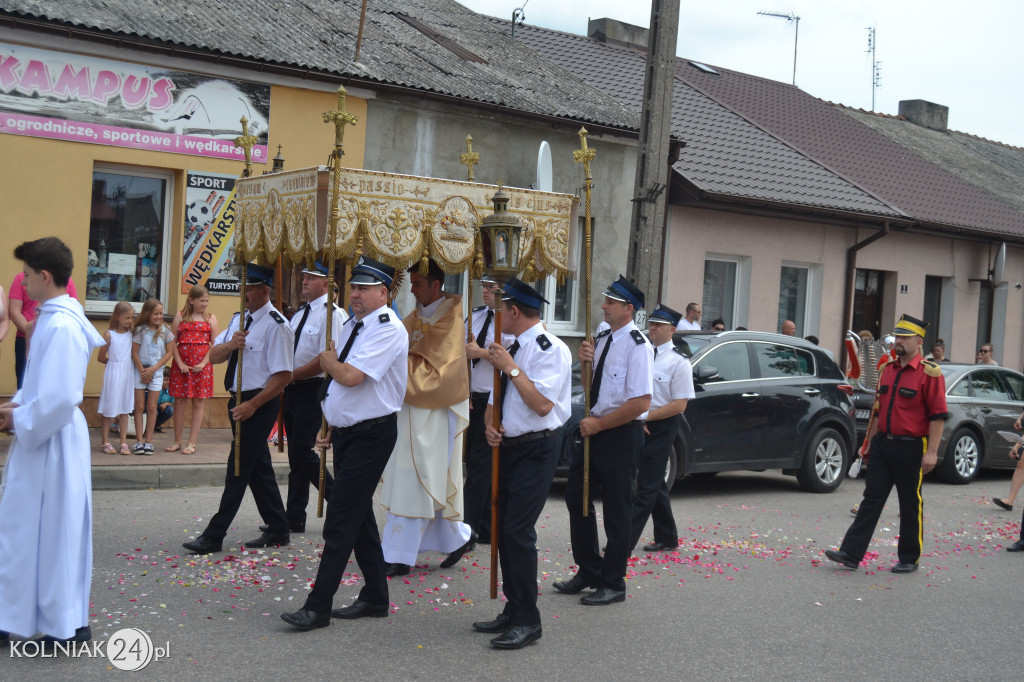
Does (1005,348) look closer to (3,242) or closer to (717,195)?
(717,195)

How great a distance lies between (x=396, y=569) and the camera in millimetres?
7258

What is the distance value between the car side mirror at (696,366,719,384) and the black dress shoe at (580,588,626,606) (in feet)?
14.3

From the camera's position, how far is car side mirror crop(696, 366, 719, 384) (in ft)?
35.7

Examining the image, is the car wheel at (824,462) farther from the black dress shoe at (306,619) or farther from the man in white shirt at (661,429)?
the black dress shoe at (306,619)

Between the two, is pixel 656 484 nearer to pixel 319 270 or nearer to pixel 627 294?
pixel 627 294

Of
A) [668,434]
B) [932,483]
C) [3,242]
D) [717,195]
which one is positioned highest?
[717,195]

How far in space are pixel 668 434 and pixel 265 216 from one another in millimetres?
3342

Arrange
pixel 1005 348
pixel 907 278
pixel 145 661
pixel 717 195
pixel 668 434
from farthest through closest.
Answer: pixel 1005 348 < pixel 907 278 < pixel 717 195 < pixel 668 434 < pixel 145 661

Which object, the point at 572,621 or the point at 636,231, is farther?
the point at 636,231

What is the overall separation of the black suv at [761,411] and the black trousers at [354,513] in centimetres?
401

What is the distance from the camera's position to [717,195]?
1853 centimetres

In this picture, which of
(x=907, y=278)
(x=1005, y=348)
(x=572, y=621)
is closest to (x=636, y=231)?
(x=572, y=621)

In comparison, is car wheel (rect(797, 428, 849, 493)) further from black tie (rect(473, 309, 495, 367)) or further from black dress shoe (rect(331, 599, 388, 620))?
black dress shoe (rect(331, 599, 388, 620))

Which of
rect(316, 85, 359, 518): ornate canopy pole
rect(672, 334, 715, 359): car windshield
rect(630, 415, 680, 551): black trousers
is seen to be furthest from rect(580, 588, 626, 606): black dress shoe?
rect(672, 334, 715, 359): car windshield
